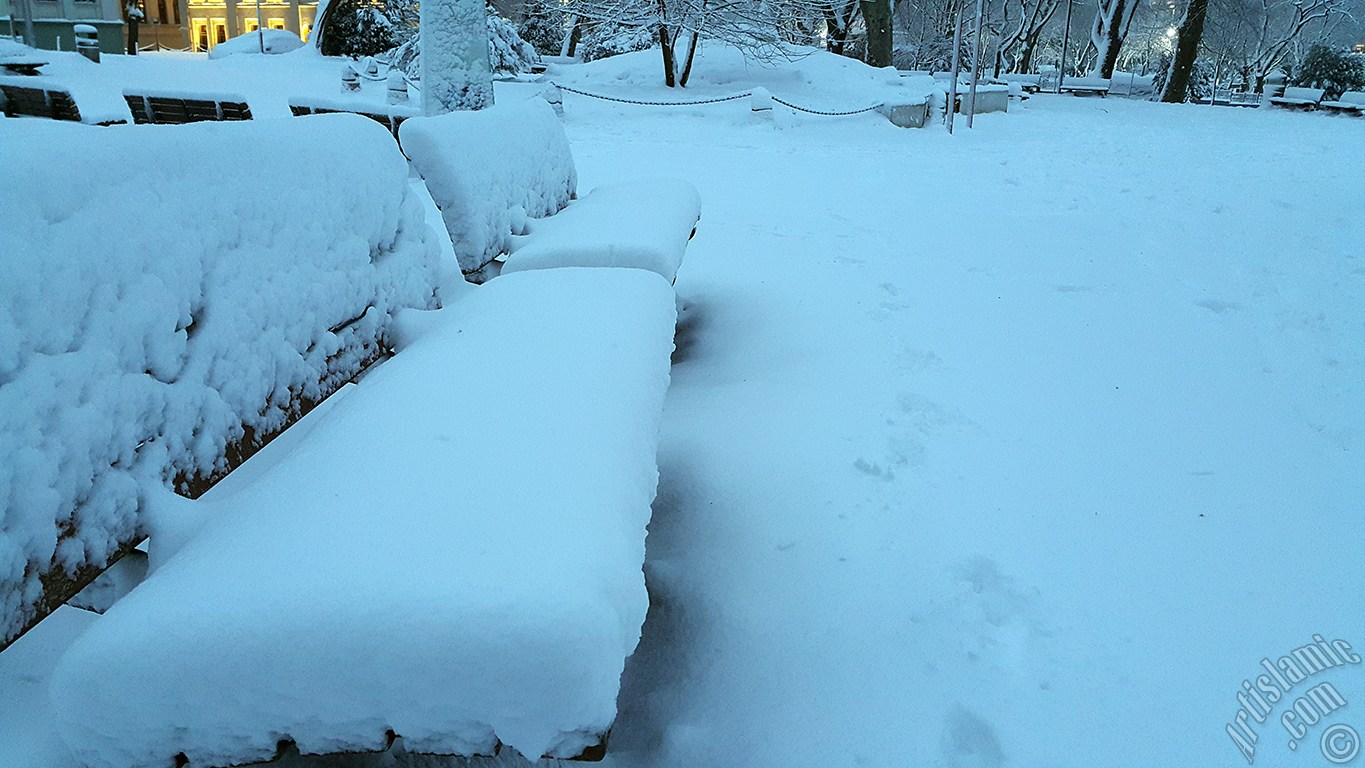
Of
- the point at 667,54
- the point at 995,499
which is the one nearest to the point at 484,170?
the point at 995,499

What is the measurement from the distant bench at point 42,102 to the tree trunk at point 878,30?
56.1 ft

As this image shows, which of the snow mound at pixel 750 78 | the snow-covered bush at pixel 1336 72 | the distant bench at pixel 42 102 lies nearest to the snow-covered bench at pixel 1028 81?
the snow-covered bush at pixel 1336 72

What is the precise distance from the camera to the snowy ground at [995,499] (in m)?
1.84

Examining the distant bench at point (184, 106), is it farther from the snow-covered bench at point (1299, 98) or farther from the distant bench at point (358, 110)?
the snow-covered bench at point (1299, 98)

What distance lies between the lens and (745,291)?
461 cm

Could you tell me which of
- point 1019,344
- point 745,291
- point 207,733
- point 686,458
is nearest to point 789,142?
point 745,291

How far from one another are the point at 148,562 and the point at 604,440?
813 mm

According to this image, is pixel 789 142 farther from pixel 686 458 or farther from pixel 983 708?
pixel 983 708

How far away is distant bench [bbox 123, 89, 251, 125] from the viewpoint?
8023mm

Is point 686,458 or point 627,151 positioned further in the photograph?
point 627,151

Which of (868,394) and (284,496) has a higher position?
(284,496)

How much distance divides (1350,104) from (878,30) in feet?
33.3

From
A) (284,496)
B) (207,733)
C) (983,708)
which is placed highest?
(284,496)

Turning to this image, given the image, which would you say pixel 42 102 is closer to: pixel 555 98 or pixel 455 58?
pixel 455 58
